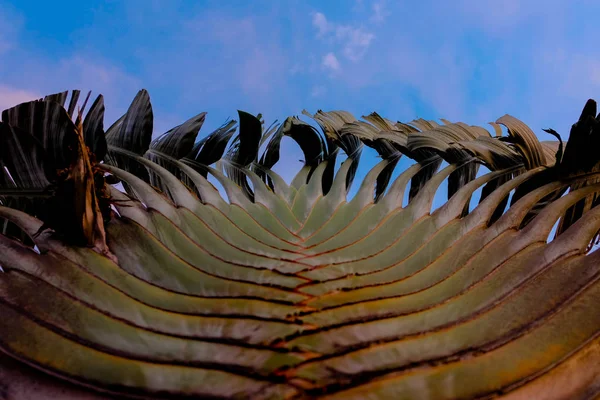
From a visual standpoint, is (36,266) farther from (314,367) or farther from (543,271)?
(543,271)

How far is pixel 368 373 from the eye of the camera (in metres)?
1.01

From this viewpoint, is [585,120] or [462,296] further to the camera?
[585,120]

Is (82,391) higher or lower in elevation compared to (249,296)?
lower

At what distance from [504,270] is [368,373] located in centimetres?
50

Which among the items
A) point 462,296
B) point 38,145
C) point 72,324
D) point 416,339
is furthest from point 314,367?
point 38,145

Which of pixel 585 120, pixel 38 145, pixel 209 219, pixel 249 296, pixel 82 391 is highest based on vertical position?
pixel 585 120

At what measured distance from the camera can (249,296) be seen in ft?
4.01

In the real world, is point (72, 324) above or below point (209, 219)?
below

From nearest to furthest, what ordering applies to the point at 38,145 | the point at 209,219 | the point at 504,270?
the point at 504,270, the point at 209,219, the point at 38,145

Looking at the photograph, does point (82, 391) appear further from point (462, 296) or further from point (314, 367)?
point (462, 296)

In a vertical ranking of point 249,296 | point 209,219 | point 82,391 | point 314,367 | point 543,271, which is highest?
point 209,219

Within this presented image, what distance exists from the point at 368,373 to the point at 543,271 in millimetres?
533

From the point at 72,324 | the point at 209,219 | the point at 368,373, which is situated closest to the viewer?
the point at 368,373

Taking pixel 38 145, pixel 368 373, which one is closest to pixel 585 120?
pixel 368 373
